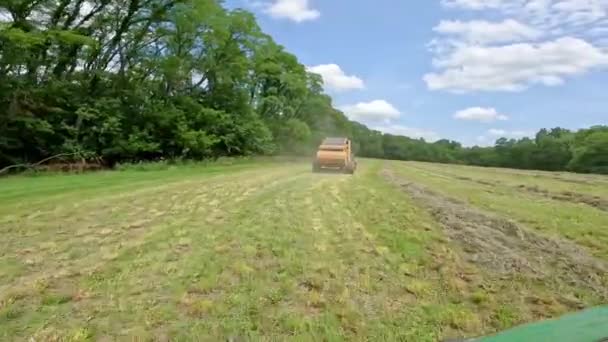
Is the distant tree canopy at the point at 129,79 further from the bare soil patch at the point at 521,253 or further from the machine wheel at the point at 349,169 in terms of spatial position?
the bare soil patch at the point at 521,253

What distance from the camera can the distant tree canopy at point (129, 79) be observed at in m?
21.4

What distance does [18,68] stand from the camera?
21625mm

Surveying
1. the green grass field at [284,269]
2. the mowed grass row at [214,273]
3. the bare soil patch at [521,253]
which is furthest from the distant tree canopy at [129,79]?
the bare soil patch at [521,253]

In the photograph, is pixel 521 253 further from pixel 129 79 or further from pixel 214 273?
pixel 129 79

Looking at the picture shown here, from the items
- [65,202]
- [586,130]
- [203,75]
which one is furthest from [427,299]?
[586,130]

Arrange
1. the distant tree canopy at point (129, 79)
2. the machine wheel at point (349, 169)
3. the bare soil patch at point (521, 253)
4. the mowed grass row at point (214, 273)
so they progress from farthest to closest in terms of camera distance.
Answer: the machine wheel at point (349, 169)
the distant tree canopy at point (129, 79)
the bare soil patch at point (521, 253)
the mowed grass row at point (214, 273)

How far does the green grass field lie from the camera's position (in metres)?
4.07

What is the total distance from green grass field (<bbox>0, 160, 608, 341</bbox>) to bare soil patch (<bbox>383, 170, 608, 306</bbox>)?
0.09 feet

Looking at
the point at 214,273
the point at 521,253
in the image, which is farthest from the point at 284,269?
the point at 521,253

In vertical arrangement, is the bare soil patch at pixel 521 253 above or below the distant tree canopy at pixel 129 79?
below

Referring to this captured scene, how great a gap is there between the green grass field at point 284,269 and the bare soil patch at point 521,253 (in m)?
0.03

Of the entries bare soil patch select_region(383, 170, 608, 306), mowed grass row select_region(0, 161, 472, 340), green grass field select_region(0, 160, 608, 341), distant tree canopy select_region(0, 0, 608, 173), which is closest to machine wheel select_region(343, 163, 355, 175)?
distant tree canopy select_region(0, 0, 608, 173)

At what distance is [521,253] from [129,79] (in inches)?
1005

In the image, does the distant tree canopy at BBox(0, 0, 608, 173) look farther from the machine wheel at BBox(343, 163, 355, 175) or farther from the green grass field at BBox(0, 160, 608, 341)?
the green grass field at BBox(0, 160, 608, 341)
